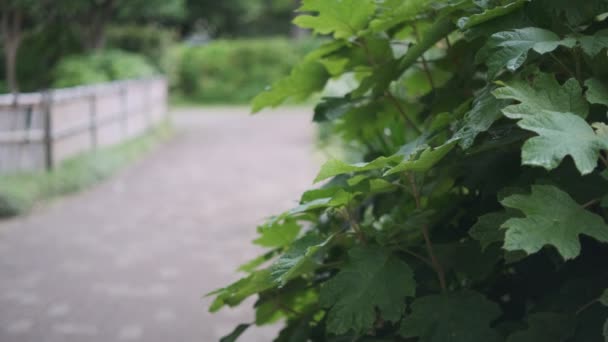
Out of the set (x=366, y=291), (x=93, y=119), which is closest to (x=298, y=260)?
(x=366, y=291)

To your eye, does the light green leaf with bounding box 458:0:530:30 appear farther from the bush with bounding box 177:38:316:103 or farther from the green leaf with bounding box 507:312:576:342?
the bush with bounding box 177:38:316:103

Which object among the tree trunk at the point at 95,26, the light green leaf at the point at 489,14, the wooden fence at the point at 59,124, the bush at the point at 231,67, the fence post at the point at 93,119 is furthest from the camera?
the bush at the point at 231,67

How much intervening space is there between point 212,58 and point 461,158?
26.6 m

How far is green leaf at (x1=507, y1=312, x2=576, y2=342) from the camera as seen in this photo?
3.59 feet

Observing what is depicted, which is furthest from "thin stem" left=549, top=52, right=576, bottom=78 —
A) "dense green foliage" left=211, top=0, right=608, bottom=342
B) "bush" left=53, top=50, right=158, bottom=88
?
"bush" left=53, top=50, right=158, bottom=88

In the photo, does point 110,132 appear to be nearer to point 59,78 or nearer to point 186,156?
point 186,156

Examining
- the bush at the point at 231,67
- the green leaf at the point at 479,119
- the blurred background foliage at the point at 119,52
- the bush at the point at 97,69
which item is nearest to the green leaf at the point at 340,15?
the green leaf at the point at 479,119

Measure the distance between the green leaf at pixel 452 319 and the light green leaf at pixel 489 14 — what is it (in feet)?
1.44

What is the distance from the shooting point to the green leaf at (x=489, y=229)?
1071 millimetres

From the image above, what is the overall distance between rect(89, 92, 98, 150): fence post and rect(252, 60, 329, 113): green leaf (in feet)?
34.7

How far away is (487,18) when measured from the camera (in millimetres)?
1152

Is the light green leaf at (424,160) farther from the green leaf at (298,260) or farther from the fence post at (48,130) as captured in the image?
the fence post at (48,130)

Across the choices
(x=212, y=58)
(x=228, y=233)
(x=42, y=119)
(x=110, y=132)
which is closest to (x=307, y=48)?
(x=212, y=58)

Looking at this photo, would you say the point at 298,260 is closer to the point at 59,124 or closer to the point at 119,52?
the point at 59,124
